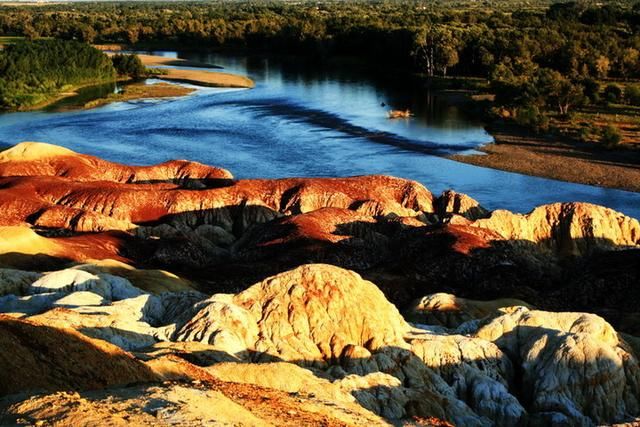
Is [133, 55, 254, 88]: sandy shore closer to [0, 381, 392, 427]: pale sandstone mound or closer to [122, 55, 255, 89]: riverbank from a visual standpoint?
[122, 55, 255, 89]: riverbank

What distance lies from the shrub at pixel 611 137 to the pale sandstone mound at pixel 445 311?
50.7 meters

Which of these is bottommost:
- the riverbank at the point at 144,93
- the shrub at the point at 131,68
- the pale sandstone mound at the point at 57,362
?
the riverbank at the point at 144,93

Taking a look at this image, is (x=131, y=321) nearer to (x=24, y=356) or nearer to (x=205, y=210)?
(x=24, y=356)

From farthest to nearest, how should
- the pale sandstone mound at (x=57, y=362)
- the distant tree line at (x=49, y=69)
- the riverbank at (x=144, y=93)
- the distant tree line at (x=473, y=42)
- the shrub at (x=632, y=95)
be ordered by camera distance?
the distant tree line at (x=49, y=69) < the riverbank at (x=144, y=93) < the distant tree line at (x=473, y=42) < the shrub at (x=632, y=95) < the pale sandstone mound at (x=57, y=362)

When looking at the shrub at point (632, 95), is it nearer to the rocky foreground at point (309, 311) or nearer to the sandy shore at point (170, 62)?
the rocky foreground at point (309, 311)

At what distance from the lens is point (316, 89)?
4724 inches

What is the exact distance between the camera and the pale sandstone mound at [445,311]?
29739 mm

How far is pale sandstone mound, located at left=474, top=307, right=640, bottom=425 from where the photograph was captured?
20875mm

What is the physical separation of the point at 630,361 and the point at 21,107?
10107cm

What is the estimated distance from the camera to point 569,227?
44.0 m

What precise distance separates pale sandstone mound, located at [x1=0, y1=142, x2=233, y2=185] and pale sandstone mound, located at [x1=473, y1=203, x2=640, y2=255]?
2251cm

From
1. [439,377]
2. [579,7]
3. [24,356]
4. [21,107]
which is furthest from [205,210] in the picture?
[579,7]

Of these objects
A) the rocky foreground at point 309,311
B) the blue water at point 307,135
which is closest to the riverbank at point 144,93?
the blue water at point 307,135

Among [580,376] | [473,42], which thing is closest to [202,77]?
[473,42]
